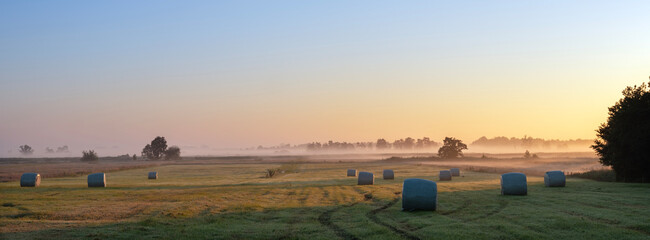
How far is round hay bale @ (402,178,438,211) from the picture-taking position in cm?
2195

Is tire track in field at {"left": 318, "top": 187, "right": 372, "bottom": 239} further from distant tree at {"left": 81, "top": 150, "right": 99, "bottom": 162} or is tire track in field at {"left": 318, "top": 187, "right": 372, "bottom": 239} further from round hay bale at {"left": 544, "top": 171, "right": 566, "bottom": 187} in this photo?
distant tree at {"left": 81, "top": 150, "right": 99, "bottom": 162}

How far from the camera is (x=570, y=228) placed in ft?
55.5

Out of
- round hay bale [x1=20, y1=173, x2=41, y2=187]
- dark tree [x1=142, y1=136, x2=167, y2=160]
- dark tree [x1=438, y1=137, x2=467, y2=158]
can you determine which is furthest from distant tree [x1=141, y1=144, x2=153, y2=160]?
round hay bale [x1=20, y1=173, x2=41, y2=187]

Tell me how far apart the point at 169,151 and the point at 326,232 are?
7484 inches

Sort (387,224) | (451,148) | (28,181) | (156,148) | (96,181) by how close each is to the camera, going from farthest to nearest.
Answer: (156,148), (451,148), (96,181), (28,181), (387,224)

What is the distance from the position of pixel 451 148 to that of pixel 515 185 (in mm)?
133957

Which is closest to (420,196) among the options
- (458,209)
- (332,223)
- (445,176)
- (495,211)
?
(458,209)

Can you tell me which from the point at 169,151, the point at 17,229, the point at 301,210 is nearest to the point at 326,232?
the point at 301,210

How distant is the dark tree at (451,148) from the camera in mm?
158625

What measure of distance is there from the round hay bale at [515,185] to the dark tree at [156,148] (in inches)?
7122

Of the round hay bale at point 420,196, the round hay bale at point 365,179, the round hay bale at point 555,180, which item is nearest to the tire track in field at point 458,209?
the round hay bale at point 420,196

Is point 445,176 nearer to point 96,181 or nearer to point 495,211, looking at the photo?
point 495,211

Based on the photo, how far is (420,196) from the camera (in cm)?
2192

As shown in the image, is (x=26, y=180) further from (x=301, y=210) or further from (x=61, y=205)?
(x=301, y=210)
